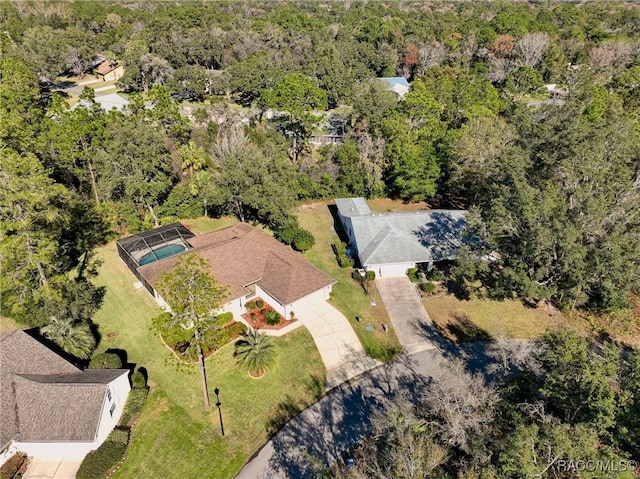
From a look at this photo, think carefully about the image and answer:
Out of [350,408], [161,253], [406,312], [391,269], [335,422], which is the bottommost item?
[406,312]

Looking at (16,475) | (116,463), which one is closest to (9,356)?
(16,475)

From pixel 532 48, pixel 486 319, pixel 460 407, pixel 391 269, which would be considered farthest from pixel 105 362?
pixel 532 48

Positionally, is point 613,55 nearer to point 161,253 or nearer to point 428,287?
point 428,287

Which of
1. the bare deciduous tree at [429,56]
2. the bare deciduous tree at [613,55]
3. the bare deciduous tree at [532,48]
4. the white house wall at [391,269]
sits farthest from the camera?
the bare deciduous tree at [429,56]

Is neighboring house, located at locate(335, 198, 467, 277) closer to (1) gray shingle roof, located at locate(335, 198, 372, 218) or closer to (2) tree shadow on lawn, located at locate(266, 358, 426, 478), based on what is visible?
(1) gray shingle roof, located at locate(335, 198, 372, 218)

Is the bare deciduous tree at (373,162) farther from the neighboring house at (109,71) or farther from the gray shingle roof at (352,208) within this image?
the neighboring house at (109,71)

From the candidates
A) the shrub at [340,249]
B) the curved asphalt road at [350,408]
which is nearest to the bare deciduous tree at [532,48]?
the shrub at [340,249]
